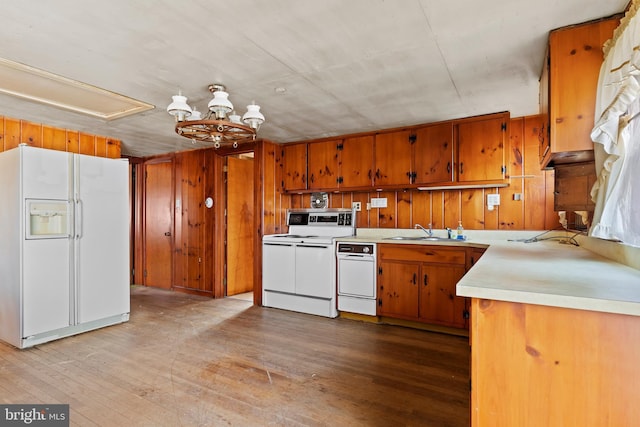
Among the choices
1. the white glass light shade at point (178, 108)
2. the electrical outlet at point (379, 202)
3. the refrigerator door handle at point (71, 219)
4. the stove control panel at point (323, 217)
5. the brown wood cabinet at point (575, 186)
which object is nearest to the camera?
the brown wood cabinet at point (575, 186)

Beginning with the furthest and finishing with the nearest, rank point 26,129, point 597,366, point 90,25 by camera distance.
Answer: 1. point 26,129
2. point 90,25
3. point 597,366

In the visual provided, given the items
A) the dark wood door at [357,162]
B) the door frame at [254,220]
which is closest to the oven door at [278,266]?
the door frame at [254,220]

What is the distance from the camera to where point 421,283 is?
3.47 meters

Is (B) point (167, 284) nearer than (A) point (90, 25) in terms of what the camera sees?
No

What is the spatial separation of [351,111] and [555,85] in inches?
71.7

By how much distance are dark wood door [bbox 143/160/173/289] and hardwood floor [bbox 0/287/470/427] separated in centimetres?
198

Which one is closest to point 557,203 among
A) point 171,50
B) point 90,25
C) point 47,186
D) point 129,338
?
point 171,50

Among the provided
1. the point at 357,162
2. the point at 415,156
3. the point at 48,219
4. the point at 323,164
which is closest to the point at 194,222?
the point at 48,219

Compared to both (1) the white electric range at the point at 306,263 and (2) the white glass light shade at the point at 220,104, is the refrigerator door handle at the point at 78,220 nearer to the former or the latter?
(2) the white glass light shade at the point at 220,104

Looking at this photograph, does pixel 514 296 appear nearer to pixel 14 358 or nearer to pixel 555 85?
pixel 555 85

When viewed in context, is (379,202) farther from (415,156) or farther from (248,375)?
(248,375)

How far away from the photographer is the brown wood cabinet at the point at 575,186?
218 centimetres

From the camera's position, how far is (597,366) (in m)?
1.01

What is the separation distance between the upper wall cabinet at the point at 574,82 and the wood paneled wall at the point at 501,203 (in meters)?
1.71
